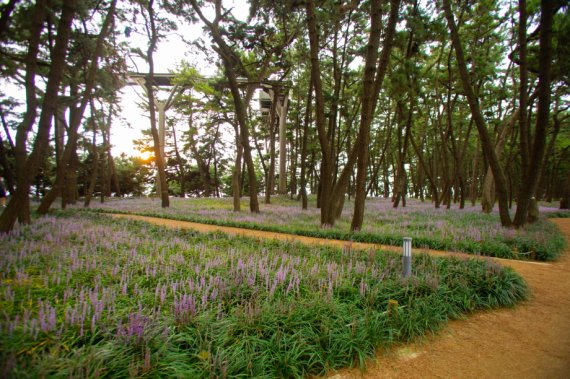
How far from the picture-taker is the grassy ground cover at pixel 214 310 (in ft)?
7.15

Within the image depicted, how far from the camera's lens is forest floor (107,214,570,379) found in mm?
2553

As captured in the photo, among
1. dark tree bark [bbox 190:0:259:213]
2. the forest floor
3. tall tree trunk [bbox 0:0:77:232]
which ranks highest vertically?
dark tree bark [bbox 190:0:259:213]

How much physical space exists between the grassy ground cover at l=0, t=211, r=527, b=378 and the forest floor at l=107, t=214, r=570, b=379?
0.15 m

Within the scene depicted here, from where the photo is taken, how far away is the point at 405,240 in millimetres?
3992

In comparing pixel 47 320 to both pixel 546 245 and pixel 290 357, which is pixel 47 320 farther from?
pixel 546 245

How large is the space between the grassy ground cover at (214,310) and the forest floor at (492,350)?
0.15 meters

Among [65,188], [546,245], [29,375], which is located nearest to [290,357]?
[29,375]

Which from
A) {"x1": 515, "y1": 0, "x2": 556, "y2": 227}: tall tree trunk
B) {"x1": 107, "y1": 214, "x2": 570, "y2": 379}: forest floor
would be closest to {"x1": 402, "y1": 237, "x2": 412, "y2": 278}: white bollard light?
{"x1": 107, "y1": 214, "x2": 570, "y2": 379}: forest floor

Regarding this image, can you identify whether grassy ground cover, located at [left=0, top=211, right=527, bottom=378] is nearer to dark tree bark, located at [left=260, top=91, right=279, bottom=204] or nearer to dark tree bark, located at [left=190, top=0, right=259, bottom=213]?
dark tree bark, located at [left=190, top=0, right=259, bottom=213]

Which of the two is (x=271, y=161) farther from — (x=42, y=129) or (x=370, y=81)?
(x=42, y=129)

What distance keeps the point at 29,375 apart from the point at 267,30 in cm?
1502

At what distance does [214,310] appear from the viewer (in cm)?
303

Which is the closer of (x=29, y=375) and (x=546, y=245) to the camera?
(x=29, y=375)

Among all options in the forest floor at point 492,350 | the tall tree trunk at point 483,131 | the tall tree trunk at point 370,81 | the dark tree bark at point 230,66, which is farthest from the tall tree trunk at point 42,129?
the tall tree trunk at point 483,131
